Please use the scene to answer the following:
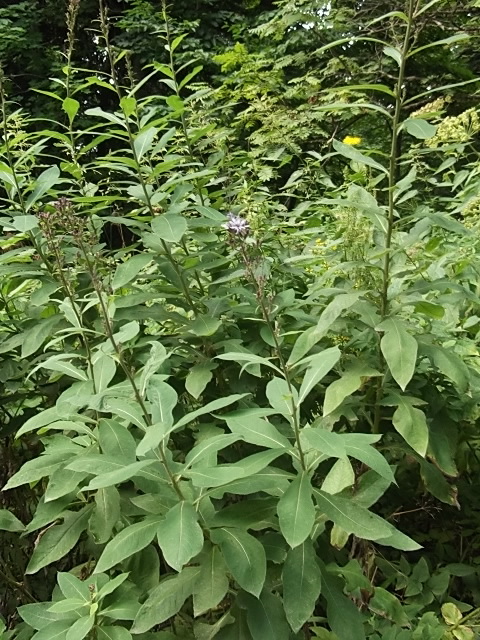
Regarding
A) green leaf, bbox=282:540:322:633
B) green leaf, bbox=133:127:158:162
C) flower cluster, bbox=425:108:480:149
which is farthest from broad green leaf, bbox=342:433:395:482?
flower cluster, bbox=425:108:480:149

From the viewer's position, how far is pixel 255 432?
1.32 meters

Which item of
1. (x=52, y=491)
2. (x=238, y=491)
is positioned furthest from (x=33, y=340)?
(x=238, y=491)

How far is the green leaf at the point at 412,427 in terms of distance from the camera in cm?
161

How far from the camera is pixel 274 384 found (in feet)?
4.55

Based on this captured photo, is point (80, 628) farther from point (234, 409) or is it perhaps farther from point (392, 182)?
point (392, 182)

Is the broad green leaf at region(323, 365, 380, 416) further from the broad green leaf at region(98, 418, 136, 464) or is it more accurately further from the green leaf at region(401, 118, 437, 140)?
the green leaf at region(401, 118, 437, 140)

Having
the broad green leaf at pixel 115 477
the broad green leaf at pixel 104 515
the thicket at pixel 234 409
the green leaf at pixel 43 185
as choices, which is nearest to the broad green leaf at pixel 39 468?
the thicket at pixel 234 409

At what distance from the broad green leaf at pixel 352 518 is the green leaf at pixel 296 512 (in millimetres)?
62

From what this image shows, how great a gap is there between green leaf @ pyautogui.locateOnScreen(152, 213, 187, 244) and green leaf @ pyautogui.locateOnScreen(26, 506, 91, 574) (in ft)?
2.43

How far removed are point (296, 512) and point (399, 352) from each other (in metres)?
0.58

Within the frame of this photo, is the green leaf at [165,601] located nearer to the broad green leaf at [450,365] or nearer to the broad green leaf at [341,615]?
the broad green leaf at [341,615]

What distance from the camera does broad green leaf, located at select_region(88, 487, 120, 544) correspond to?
1.46 m

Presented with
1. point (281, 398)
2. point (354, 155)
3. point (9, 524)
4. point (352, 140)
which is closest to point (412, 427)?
point (281, 398)

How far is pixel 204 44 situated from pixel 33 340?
10.1m
